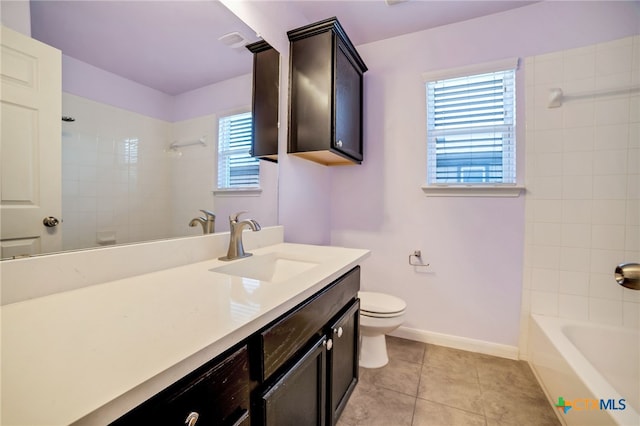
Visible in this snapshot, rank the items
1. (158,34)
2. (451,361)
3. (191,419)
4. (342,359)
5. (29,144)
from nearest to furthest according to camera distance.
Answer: (191,419) → (29,144) → (158,34) → (342,359) → (451,361)

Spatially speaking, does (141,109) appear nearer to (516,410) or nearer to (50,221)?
(50,221)

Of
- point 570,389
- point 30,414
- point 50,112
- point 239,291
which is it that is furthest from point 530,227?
point 50,112

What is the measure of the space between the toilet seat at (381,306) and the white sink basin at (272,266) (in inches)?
27.0

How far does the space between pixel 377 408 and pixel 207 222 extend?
136 cm

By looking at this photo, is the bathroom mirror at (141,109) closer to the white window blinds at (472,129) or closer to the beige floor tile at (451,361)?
the white window blinds at (472,129)

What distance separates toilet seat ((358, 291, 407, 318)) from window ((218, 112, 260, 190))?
1078 mm

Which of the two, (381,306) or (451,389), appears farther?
(381,306)

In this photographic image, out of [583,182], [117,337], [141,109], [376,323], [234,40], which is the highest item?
[234,40]

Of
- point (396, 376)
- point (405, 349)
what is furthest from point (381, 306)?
point (405, 349)

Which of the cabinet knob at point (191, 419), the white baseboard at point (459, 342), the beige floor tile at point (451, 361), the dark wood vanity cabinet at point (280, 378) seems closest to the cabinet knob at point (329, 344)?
the dark wood vanity cabinet at point (280, 378)

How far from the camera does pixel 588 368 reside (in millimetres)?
1248

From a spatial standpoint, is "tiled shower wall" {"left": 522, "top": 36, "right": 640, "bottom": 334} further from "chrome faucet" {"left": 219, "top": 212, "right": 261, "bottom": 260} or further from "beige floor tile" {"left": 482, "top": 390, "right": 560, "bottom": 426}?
"chrome faucet" {"left": 219, "top": 212, "right": 261, "bottom": 260}

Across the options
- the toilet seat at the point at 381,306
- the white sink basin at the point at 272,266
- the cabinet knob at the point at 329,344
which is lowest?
A: the toilet seat at the point at 381,306

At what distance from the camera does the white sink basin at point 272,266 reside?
1.20m
